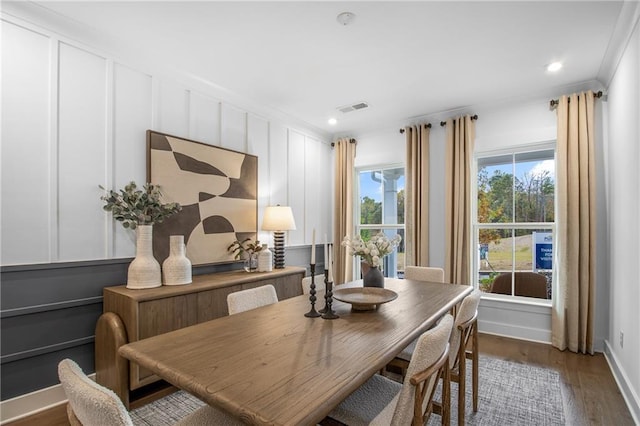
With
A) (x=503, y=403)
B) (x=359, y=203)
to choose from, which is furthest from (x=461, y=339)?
(x=359, y=203)

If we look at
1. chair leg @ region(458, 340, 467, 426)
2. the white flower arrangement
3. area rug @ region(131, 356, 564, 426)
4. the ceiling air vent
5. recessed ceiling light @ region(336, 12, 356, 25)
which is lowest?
area rug @ region(131, 356, 564, 426)

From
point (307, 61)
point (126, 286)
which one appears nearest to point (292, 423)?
point (126, 286)

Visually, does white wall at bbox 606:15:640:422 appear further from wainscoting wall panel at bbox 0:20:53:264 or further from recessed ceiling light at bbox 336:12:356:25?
wainscoting wall panel at bbox 0:20:53:264

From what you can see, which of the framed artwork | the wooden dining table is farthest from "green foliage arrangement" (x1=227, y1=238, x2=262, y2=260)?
the wooden dining table

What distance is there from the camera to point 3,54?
2.09 m

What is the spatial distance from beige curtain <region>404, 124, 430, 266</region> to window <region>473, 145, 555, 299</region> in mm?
615

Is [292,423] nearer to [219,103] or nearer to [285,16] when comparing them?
[285,16]

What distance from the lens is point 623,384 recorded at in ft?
8.05

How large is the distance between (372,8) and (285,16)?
599 mm

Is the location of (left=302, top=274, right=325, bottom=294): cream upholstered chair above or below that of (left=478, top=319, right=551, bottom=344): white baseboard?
above

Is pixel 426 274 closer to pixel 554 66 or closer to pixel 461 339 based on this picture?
pixel 461 339

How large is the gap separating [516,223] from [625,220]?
129 centimetres

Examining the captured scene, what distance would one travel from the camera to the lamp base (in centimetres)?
372

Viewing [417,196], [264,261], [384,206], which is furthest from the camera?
[384,206]
